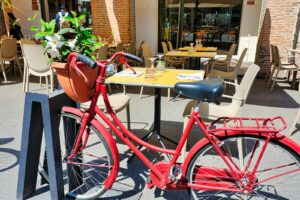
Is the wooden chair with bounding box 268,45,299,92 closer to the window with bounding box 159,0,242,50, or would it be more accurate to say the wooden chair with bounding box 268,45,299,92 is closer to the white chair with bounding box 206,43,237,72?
the white chair with bounding box 206,43,237,72

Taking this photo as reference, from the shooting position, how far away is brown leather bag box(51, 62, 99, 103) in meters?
1.70

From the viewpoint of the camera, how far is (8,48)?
18.6 feet

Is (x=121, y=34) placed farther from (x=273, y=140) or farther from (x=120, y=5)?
(x=273, y=140)

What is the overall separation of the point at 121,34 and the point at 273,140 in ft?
20.5

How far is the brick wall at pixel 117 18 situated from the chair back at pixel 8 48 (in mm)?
2358

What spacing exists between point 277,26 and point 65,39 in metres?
→ 5.62

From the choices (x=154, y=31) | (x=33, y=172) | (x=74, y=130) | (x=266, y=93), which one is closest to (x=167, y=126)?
(x=74, y=130)

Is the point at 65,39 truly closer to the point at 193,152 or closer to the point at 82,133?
the point at 82,133

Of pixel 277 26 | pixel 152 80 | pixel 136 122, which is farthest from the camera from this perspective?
pixel 277 26

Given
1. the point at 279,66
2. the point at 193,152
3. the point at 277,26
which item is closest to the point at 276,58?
the point at 279,66

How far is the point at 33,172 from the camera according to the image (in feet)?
6.59

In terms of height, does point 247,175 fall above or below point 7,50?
below

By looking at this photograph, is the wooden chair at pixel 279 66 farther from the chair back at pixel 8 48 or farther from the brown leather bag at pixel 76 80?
the chair back at pixel 8 48

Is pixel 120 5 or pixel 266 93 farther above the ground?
pixel 120 5
